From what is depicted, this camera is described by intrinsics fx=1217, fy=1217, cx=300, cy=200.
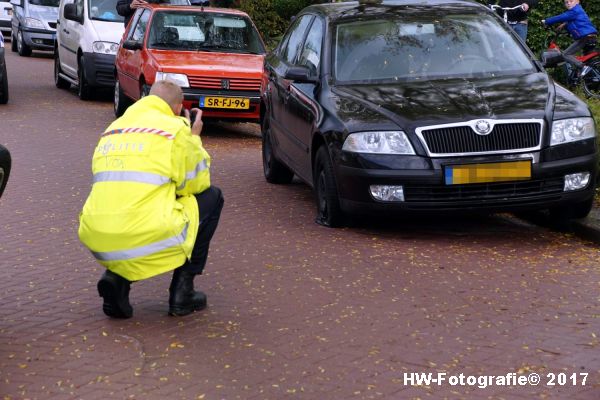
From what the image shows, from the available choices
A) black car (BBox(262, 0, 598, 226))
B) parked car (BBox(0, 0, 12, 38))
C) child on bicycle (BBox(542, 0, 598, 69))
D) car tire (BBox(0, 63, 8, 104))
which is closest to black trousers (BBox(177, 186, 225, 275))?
black car (BBox(262, 0, 598, 226))

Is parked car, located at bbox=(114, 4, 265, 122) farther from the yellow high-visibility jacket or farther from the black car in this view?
the yellow high-visibility jacket

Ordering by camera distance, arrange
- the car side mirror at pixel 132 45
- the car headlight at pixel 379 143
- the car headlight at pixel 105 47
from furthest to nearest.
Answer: the car headlight at pixel 105 47, the car side mirror at pixel 132 45, the car headlight at pixel 379 143

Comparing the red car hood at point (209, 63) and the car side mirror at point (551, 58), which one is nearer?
the car side mirror at point (551, 58)

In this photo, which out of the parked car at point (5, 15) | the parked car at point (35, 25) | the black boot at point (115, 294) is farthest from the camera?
the parked car at point (5, 15)

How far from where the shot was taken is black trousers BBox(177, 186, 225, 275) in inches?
265

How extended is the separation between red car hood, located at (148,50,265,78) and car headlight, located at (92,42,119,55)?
3801 mm

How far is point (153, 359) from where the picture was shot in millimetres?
6035

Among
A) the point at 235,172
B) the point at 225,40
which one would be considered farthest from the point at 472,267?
the point at 225,40

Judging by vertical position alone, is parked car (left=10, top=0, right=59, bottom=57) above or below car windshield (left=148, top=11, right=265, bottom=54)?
A: below

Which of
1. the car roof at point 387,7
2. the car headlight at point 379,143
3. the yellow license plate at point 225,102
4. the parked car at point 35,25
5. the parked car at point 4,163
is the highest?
the parked car at point 4,163

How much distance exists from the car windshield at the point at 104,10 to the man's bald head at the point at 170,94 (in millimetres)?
13940

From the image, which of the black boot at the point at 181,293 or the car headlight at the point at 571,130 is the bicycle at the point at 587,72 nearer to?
the car headlight at the point at 571,130

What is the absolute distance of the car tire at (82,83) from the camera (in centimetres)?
1958

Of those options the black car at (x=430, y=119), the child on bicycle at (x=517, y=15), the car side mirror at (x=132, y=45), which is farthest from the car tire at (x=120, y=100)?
the black car at (x=430, y=119)
